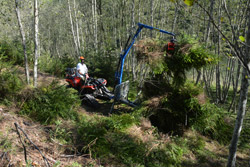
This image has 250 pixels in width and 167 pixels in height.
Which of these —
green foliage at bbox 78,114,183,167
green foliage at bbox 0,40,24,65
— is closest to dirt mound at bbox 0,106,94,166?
green foliage at bbox 78,114,183,167

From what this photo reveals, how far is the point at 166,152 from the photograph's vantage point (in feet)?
13.4

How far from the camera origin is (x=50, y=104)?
4852 millimetres

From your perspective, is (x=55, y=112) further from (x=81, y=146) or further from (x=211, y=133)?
(x=211, y=133)

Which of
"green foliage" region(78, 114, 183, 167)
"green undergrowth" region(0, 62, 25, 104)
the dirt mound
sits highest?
"green undergrowth" region(0, 62, 25, 104)

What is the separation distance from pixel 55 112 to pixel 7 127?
1.31m

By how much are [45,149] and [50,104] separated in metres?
1.83

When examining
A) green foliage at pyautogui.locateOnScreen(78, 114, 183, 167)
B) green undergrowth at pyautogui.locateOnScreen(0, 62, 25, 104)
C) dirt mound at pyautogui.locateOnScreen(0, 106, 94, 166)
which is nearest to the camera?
dirt mound at pyautogui.locateOnScreen(0, 106, 94, 166)

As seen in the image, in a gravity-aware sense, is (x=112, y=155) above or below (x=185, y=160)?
above

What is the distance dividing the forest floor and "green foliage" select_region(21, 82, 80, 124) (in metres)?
0.27

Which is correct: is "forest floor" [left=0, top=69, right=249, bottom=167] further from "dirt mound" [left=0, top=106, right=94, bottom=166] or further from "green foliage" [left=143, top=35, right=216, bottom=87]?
"green foliage" [left=143, top=35, right=216, bottom=87]

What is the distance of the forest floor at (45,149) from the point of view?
278cm

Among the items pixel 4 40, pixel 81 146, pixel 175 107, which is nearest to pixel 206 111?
pixel 175 107

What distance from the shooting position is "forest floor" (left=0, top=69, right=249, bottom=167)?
2.78 m

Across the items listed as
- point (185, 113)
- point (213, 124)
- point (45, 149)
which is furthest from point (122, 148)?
point (213, 124)
